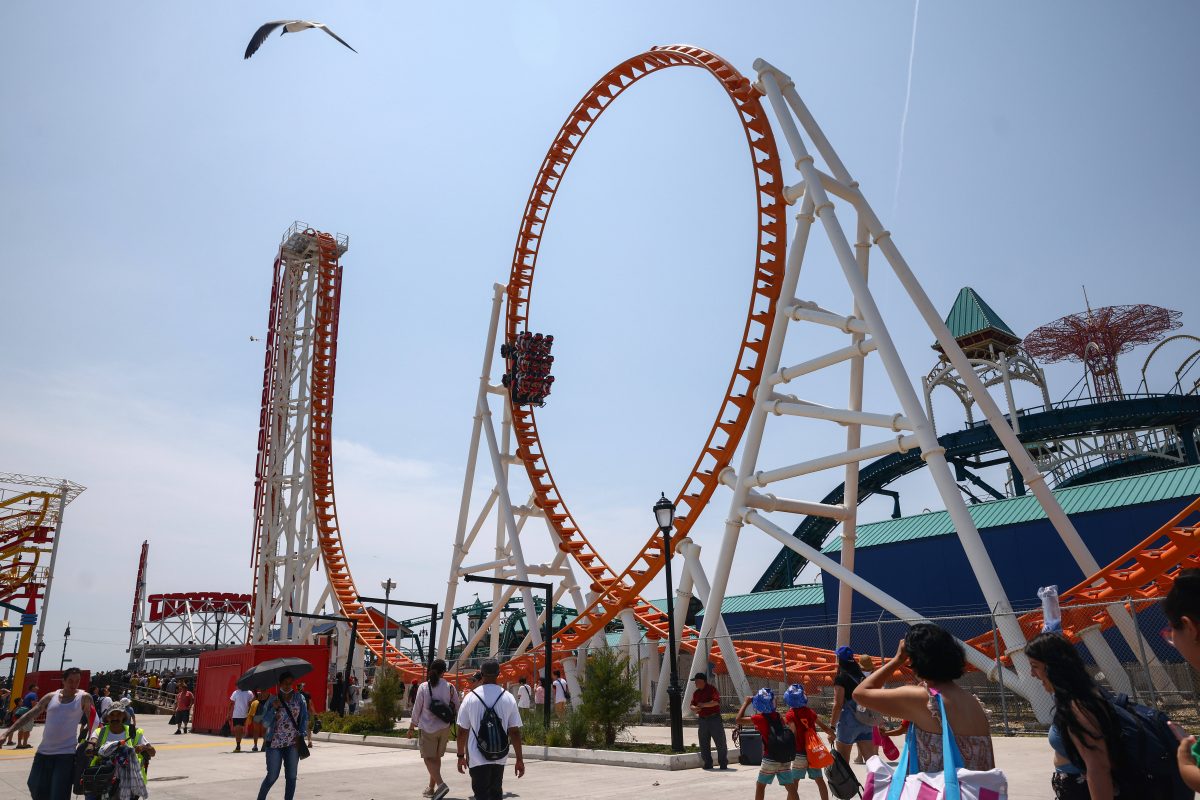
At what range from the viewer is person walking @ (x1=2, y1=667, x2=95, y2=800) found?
705cm

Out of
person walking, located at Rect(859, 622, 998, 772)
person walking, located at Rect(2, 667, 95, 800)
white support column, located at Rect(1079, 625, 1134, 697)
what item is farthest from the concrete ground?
person walking, located at Rect(859, 622, 998, 772)

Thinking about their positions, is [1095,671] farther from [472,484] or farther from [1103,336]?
[1103,336]

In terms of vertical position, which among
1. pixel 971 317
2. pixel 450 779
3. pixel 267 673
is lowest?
pixel 450 779

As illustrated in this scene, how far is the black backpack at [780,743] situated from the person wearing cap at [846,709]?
0.40 metres

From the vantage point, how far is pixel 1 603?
137ft

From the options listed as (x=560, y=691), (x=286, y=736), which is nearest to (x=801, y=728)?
(x=286, y=736)

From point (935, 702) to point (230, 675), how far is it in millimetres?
22283

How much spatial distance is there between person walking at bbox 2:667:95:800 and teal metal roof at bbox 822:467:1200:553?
75.3 ft

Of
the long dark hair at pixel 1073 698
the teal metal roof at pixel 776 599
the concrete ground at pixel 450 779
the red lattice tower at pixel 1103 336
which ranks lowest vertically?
the concrete ground at pixel 450 779

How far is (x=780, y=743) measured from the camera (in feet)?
22.2

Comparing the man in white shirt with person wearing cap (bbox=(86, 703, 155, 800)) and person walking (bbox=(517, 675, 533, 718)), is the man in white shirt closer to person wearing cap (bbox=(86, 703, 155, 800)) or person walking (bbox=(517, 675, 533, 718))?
person walking (bbox=(517, 675, 533, 718))

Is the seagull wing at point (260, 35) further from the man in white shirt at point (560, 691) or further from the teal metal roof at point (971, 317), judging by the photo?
the teal metal roof at point (971, 317)

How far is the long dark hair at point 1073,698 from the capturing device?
3113 mm

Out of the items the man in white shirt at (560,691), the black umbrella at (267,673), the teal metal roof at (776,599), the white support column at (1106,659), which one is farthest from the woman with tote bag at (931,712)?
the teal metal roof at (776,599)
